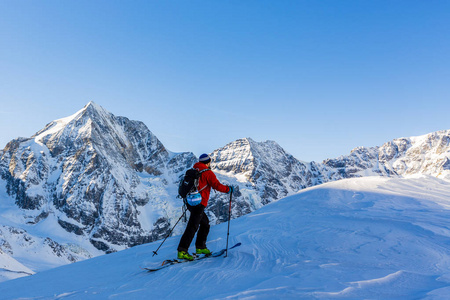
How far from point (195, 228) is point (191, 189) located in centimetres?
99

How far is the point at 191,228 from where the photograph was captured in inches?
303

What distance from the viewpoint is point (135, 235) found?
194 m

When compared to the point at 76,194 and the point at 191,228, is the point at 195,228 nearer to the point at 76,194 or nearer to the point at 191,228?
the point at 191,228

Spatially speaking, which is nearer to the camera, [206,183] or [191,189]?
[191,189]

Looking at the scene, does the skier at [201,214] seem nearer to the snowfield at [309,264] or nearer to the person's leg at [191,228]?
the person's leg at [191,228]

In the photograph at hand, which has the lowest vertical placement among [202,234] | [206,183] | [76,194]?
[76,194]

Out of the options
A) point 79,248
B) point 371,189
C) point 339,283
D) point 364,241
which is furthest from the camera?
point 79,248

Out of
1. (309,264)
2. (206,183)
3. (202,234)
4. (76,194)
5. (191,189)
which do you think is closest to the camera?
(309,264)

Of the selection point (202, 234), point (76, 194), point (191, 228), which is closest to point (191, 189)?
point (191, 228)

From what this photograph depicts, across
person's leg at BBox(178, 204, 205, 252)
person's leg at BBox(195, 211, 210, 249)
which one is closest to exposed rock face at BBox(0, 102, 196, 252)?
person's leg at BBox(195, 211, 210, 249)

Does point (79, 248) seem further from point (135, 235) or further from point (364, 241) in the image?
point (364, 241)

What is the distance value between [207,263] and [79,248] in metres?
180

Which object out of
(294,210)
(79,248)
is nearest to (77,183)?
(79,248)

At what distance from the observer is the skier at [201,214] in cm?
762
